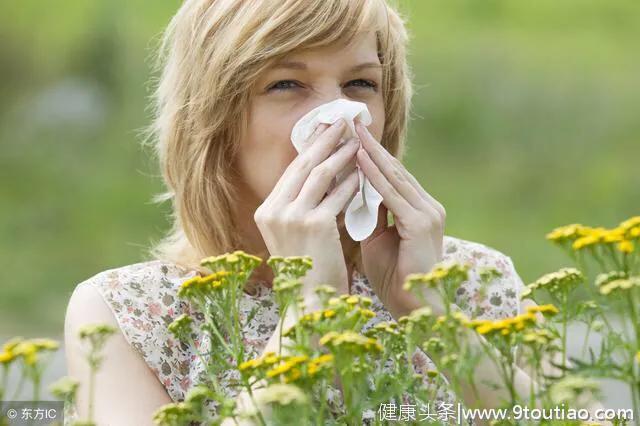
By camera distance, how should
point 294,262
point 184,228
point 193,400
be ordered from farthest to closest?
1. point 184,228
2. point 294,262
3. point 193,400

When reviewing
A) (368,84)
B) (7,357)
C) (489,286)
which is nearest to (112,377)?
(368,84)

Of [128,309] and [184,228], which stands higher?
[184,228]

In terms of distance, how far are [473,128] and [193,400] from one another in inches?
344

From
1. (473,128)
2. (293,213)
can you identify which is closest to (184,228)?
(293,213)

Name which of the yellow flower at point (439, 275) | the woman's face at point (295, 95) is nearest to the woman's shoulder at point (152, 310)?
the woman's face at point (295, 95)

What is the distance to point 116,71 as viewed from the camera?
1009cm

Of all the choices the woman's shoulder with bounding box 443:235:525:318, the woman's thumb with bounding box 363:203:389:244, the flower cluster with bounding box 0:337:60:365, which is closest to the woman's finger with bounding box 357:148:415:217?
the woman's thumb with bounding box 363:203:389:244

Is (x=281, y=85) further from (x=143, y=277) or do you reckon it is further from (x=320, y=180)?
(x=143, y=277)

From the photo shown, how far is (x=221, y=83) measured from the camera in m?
2.34

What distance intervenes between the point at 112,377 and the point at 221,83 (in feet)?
2.11

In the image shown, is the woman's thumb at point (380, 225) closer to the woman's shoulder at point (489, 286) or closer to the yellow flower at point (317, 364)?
the woman's shoulder at point (489, 286)

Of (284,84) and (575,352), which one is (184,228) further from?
(575,352)

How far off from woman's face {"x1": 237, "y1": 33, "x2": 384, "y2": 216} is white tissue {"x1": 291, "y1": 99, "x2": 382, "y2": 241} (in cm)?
3

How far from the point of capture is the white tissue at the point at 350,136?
2.09 metres
